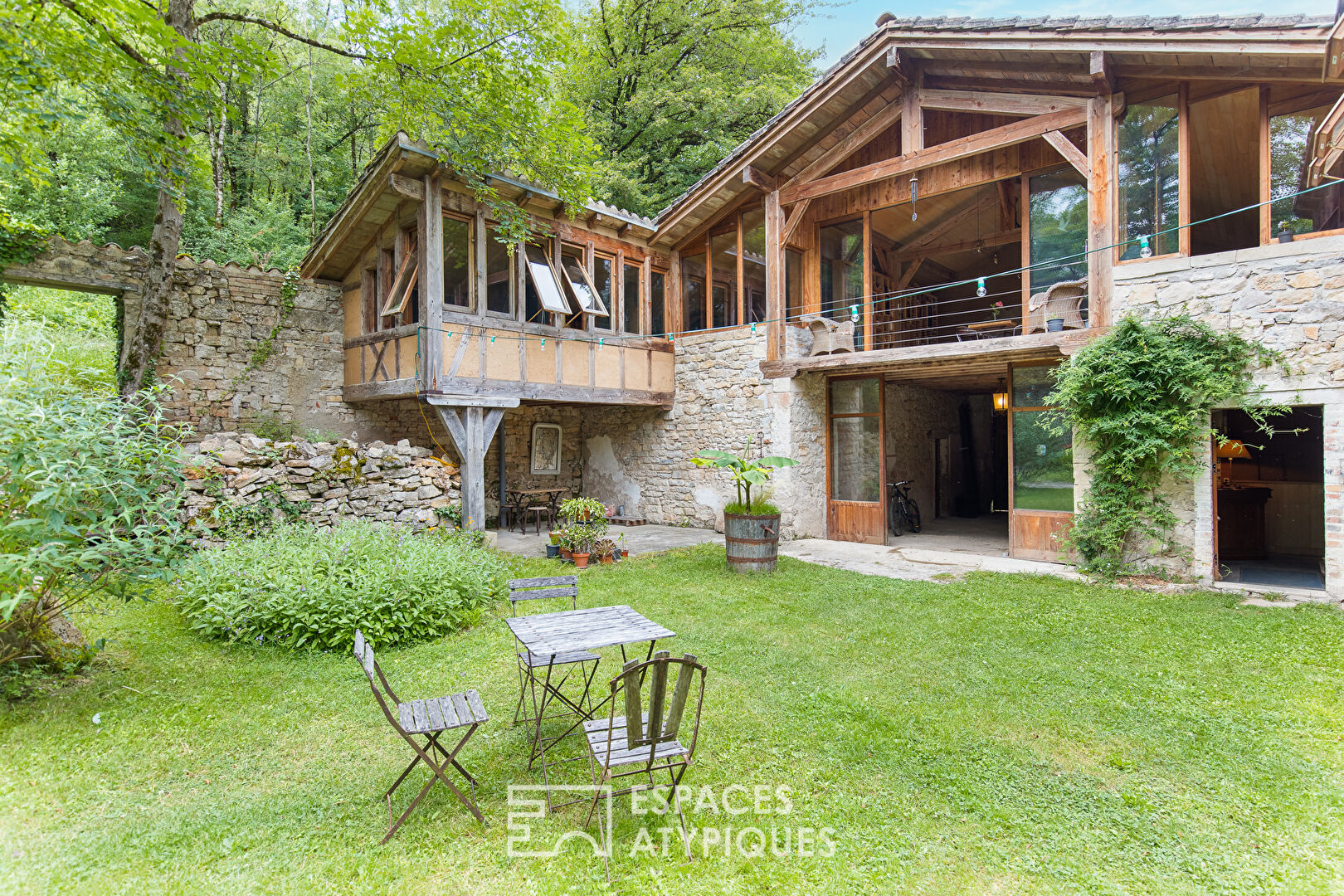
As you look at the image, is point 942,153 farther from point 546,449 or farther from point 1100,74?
point 546,449

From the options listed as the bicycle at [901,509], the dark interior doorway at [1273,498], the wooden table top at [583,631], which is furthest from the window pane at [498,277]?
the dark interior doorway at [1273,498]

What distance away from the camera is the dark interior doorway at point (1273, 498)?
25.4 ft

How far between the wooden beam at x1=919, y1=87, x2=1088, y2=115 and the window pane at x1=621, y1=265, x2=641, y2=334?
5.05 meters

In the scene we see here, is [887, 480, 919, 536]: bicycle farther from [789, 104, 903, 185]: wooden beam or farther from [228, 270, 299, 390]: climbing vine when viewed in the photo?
[228, 270, 299, 390]: climbing vine

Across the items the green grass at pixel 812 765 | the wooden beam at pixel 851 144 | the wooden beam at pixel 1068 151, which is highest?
the wooden beam at pixel 851 144

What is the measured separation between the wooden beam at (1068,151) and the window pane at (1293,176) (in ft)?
5.35

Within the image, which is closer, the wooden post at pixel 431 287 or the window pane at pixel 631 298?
the wooden post at pixel 431 287

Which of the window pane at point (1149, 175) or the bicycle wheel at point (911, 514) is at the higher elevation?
the window pane at point (1149, 175)

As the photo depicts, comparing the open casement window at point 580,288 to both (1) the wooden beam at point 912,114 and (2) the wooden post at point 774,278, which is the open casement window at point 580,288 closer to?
(2) the wooden post at point 774,278

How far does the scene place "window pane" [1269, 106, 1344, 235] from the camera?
6.41 m

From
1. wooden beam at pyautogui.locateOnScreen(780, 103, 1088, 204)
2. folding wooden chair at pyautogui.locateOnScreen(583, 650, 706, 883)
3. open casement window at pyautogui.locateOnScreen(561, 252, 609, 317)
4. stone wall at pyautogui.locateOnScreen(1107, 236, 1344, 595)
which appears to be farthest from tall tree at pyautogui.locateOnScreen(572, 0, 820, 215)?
folding wooden chair at pyautogui.locateOnScreen(583, 650, 706, 883)

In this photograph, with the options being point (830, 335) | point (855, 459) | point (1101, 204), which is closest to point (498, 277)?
point (830, 335)

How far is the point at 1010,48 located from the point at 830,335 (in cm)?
398

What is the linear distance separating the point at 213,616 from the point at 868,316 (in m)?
8.51
